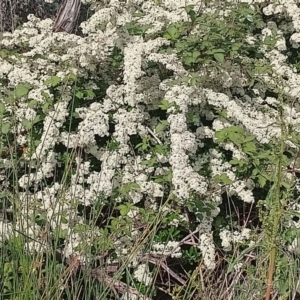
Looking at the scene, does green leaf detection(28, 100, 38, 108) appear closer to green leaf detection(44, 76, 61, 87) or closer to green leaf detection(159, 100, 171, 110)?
green leaf detection(44, 76, 61, 87)

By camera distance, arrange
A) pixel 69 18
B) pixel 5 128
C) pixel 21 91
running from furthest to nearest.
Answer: pixel 69 18
pixel 21 91
pixel 5 128

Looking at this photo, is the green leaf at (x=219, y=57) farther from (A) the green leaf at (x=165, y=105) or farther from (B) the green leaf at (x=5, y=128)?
(B) the green leaf at (x=5, y=128)

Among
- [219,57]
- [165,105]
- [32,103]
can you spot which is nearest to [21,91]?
[32,103]

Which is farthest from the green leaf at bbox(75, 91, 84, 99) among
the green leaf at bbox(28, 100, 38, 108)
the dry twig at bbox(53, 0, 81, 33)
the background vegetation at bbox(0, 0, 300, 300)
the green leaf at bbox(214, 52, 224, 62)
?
the dry twig at bbox(53, 0, 81, 33)

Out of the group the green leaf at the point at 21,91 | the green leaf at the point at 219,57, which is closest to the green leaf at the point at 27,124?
the green leaf at the point at 21,91

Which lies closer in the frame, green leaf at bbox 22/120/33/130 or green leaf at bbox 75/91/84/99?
green leaf at bbox 22/120/33/130

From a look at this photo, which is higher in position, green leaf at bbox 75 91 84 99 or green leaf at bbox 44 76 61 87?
green leaf at bbox 44 76 61 87

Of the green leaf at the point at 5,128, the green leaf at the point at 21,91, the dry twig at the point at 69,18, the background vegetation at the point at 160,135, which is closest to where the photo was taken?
the background vegetation at the point at 160,135

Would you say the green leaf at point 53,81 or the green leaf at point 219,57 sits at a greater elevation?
the green leaf at point 219,57

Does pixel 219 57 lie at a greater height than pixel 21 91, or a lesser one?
greater

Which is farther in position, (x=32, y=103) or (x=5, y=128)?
(x=32, y=103)

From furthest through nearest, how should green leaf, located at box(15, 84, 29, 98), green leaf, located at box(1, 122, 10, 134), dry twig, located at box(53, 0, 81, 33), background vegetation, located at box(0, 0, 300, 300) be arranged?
dry twig, located at box(53, 0, 81, 33)
green leaf, located at box(15, 84, 29, 98)
green leaf, located at box(1, 122, 10, 134)
background vegetation, located at box(0, 0, 300, 300)

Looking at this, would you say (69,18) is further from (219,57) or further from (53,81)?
(219,57)

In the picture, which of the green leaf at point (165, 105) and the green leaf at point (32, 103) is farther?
the green leaf at point (32, 103)
